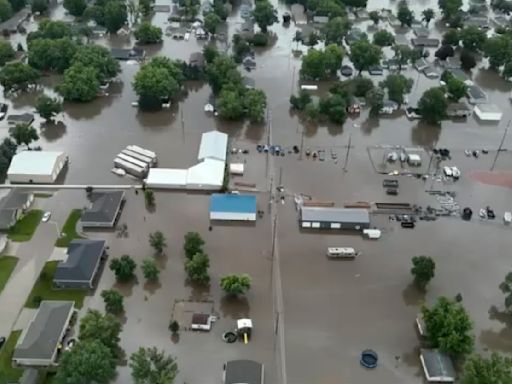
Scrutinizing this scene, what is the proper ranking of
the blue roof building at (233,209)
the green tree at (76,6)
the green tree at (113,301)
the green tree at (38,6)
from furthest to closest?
the green tree at (38,6)
the green tree at (76,6)
the blue roof building at (233,209)
the green tree at (113,301)

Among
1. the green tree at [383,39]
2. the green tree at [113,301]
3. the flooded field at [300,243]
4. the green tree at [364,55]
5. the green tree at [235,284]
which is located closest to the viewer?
the flooded field at [300,243]

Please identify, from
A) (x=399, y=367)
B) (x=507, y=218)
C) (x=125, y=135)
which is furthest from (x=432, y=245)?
(x=125, y=135)

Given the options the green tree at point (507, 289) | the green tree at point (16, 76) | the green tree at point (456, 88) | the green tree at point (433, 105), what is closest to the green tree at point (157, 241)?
the green tree at point (507, 289)

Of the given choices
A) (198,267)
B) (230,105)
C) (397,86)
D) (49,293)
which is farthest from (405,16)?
(49,293)

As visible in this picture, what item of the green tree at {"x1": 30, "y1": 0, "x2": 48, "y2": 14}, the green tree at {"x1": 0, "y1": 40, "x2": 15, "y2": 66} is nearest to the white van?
the green tree at {"x1": 0, "y1": 40, "x2": 15, "y2": 66}

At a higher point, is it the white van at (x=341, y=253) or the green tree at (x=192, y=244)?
the white van at (x=341, y=253)

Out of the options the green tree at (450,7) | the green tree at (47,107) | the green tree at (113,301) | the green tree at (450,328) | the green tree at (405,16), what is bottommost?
the green tree at (450,328)

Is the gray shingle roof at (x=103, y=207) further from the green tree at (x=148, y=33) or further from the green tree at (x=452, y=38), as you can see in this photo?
the green tree at (x=452, y=38)
